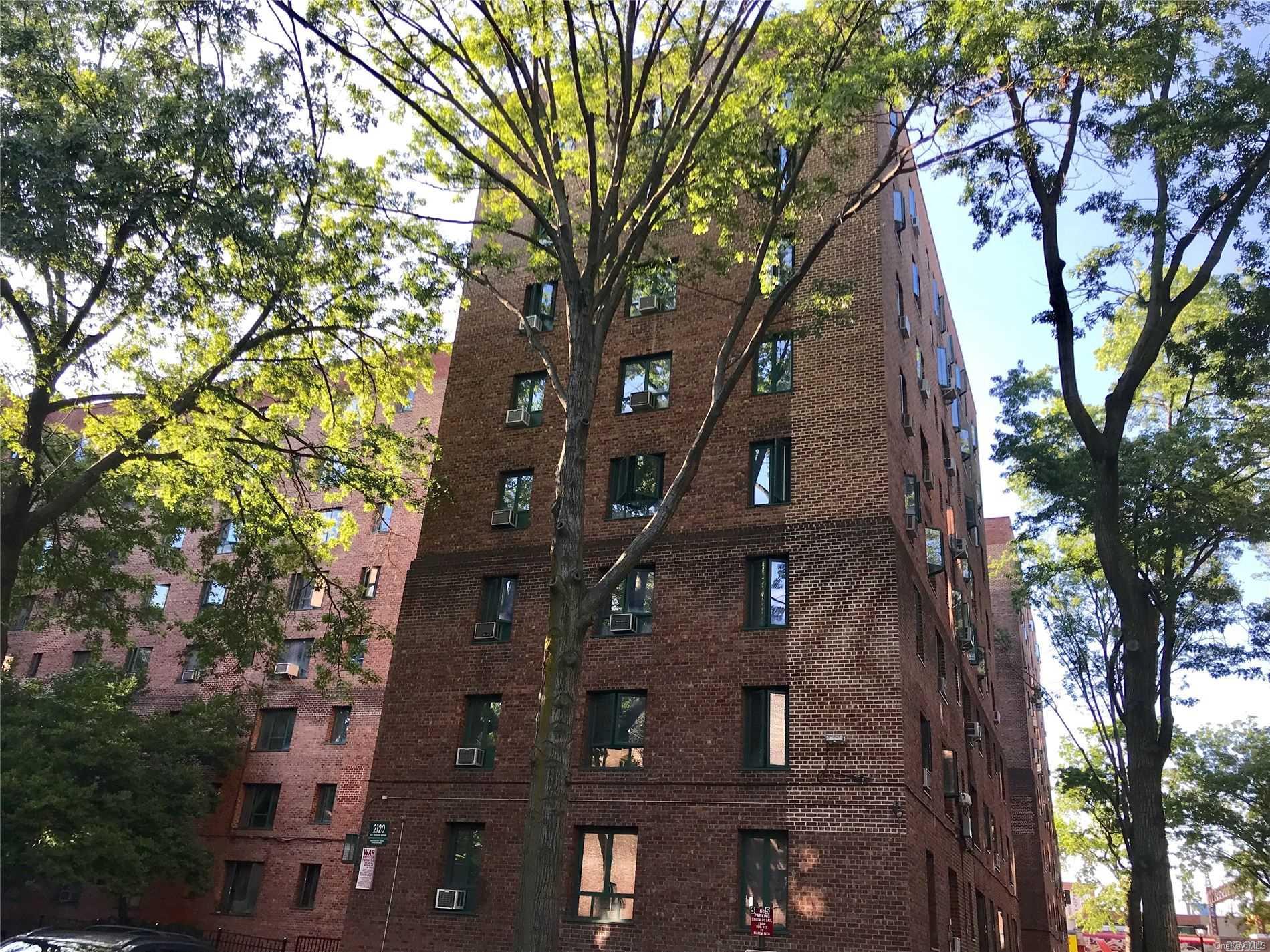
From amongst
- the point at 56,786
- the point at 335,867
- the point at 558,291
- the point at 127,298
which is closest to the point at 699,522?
the point at 558,291

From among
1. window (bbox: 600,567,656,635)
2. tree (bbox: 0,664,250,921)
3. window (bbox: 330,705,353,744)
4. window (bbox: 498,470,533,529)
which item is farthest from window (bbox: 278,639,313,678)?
window (bbox: 600,567,656,635)

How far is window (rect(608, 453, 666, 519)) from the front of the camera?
20.6 m

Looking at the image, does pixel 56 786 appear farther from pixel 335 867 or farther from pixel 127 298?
pixel 127 298

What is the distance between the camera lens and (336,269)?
1783cm

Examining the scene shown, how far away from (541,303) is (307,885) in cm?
1792

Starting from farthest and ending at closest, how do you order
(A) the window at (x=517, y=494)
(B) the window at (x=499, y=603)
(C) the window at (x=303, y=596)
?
(C) the window at (x=303, y=596) → (A) the window at (x=517, y=494) → (B) the window at (x=499, y=603)

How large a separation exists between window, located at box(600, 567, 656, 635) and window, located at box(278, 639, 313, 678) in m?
14.7

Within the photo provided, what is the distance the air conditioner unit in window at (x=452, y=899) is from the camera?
1816cm

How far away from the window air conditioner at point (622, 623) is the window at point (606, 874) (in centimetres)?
379

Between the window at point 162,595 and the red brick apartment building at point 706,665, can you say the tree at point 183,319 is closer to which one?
the red brick apartment building at point 706,665

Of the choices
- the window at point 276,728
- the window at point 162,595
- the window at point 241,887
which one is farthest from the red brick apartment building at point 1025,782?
the window at point 162,595

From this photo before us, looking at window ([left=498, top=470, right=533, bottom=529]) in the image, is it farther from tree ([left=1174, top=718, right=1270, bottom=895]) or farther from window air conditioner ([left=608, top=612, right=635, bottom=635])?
tree ([left=1174, top=718, right=1270, bottom=895])

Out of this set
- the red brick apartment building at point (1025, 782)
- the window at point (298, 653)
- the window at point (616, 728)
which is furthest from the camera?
the red brick apartment building at point (1025, 782)

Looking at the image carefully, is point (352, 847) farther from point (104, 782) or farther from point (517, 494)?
point (104, 782)
